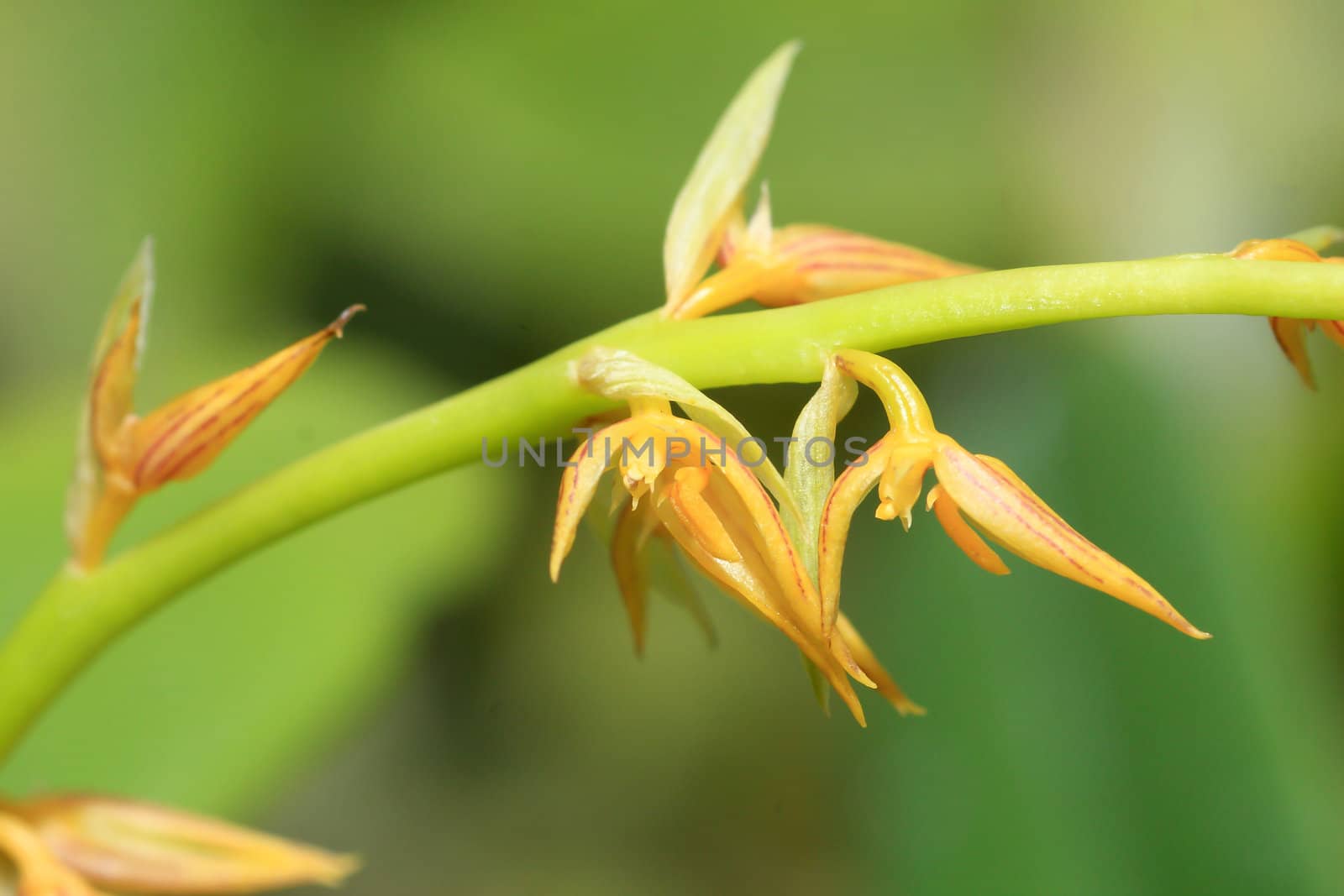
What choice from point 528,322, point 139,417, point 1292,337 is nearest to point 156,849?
point 139,417

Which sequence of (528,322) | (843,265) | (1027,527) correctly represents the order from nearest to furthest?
1. (1027,527)
2. (843,265)
3. (528,322)

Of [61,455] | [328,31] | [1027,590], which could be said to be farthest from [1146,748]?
[328,31]

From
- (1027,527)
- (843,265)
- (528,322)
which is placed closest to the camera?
(1027,527)

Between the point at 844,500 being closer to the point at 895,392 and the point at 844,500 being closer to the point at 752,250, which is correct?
the point at 895,392

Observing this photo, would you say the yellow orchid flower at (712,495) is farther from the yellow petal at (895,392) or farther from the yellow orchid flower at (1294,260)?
the yellow orchid flower at (1294,260)

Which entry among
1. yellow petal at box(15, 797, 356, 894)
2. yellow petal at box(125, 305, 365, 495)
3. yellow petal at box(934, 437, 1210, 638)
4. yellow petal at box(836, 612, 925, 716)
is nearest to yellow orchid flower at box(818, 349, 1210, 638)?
yellow petal at box(934, 437, 1210, 638)

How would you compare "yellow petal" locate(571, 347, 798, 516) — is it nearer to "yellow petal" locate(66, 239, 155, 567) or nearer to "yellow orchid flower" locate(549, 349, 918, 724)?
"yellow orchid flower" locate(549, 349, 918, 724)
